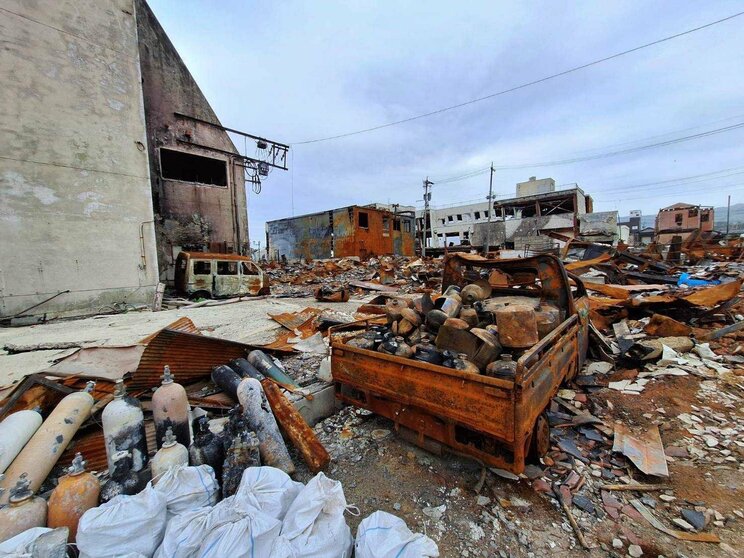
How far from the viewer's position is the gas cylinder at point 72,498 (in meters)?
1.54

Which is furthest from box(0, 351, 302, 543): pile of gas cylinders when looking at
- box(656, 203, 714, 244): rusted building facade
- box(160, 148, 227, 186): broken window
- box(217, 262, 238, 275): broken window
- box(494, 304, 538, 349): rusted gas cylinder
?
box(656, 203, 714, 244): rusted building facade

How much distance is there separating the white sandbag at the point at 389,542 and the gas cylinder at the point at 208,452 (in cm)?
108

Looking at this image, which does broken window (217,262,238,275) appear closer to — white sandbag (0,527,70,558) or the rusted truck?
the rusted truck

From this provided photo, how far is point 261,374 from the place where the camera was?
3.35 meters

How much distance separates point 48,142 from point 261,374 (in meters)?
9.40

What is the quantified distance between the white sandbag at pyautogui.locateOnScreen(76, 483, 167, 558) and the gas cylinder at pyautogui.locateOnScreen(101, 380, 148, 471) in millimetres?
671

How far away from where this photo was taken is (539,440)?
7.78 feet

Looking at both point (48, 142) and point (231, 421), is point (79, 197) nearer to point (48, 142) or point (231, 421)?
point (48, 142)

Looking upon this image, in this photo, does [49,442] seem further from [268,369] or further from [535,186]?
[535,186]

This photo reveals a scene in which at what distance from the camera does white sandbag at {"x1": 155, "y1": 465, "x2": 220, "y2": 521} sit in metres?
1.61

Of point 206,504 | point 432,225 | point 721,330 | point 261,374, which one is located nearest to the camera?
point 206,504

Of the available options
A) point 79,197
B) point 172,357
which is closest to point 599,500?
point 172,357

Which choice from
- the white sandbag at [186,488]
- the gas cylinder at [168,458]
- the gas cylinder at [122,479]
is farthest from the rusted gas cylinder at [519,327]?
the gas cylinder at [122,479]

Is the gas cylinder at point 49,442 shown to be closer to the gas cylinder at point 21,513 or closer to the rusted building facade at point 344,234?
the gas cylinder at point 21,513
